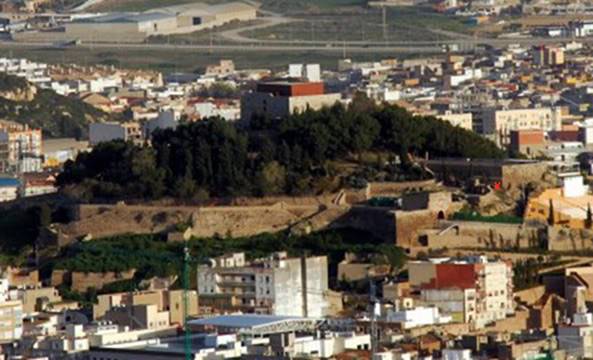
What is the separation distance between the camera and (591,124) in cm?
7031

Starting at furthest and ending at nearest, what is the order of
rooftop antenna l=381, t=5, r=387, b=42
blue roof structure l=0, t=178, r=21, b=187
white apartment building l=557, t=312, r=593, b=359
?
rooftop antenna l=381, t=5, r=387, b=42 < blue roof structure l=0, t=178, r=21, b=187 < white apartment building l=557, t=312, r=593, b=359

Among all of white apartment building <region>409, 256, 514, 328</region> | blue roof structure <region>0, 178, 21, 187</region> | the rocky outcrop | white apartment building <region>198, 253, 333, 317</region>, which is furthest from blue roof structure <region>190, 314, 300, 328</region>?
the rocky outcrop

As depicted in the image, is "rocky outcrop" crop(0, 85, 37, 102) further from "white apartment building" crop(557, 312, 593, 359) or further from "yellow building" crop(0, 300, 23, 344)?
"white apartment building" crop(557, 312, 593, 359)

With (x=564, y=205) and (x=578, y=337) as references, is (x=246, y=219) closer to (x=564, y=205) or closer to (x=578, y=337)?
(x=564, y=205)

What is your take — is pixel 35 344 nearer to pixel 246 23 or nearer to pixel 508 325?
pixel 508 325

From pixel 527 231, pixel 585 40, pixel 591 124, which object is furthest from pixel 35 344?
pixel 585 40

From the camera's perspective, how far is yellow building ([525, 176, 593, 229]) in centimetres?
5481

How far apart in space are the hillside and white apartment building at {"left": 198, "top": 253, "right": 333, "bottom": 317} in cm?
2610

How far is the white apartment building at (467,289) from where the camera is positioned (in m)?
50.0

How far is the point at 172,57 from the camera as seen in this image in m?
101

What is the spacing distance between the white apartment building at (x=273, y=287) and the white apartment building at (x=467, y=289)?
1314mm

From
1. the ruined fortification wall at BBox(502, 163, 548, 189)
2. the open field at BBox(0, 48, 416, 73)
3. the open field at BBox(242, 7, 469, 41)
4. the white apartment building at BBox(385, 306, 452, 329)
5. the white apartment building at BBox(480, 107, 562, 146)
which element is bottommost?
the open field at BBox(242, 7, 469, 41)

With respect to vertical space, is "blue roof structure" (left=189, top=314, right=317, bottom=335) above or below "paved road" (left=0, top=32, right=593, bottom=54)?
above

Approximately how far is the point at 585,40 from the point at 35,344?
54.2 meters
